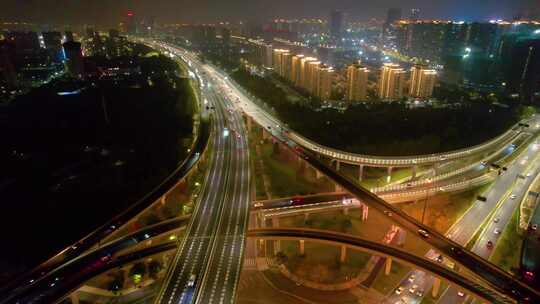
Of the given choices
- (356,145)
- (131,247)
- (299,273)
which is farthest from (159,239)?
(356,145)

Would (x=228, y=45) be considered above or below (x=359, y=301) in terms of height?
above

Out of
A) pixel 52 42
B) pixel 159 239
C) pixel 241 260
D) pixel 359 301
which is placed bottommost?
pixel 359 301

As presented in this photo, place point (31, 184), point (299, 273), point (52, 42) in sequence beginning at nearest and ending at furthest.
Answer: point (299, 273) < point (31, 184) < point (52, 42)

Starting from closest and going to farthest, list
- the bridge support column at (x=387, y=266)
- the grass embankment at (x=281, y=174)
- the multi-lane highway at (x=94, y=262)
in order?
the multi-lane highway at (x=94, y=262) → the bridge support column at (x=387, y=266) → the grass embankment at (x=281, y=174)

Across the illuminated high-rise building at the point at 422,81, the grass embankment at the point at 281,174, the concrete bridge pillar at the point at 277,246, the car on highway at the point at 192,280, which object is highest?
Answer: the illuminated high-rise building at the point at 422,81

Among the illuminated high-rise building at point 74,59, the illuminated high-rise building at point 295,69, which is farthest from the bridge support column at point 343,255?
the illuminated high-rise building at point 74,59

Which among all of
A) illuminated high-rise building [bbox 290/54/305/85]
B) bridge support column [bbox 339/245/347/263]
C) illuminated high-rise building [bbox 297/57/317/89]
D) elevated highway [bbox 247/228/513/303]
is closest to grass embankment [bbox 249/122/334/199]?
bridge support column [bbox 339/245/347/263]

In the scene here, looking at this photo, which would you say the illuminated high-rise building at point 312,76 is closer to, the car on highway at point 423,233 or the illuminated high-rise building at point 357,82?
the illuminated high-rise building at point 357,82

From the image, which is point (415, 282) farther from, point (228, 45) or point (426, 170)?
point (228, 45)

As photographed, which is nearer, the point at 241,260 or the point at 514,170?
the point at 241,260
